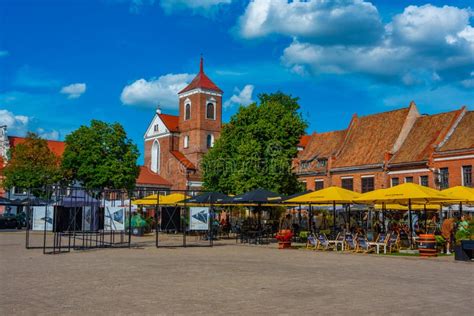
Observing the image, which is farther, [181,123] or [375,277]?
[181,123]

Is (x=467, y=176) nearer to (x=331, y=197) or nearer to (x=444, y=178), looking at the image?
(x=444, y=178)

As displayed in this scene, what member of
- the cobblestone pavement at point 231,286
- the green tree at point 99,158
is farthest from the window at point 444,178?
the green tree at point 99,158

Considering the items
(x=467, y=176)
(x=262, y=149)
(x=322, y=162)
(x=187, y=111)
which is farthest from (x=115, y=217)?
(x=187, y=111)

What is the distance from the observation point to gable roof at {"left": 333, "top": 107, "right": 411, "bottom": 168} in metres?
50.7

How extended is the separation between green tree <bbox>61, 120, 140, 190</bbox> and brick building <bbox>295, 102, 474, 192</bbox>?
19.7 m

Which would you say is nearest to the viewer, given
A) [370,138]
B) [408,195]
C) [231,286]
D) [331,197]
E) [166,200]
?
[231,286]

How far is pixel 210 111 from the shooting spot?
76.7 meters

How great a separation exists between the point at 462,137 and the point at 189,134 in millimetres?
42107

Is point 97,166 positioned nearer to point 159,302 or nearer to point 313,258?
point 313,258

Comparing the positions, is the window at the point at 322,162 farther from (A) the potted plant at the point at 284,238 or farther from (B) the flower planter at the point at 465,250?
(B) the flower planter at the point at 465,250

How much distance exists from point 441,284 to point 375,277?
187 centimetres

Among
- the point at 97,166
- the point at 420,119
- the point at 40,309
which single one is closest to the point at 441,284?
the point at 40,309

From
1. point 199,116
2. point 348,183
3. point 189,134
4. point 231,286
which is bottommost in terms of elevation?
point 231,286

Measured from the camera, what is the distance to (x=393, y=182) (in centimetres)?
4806
